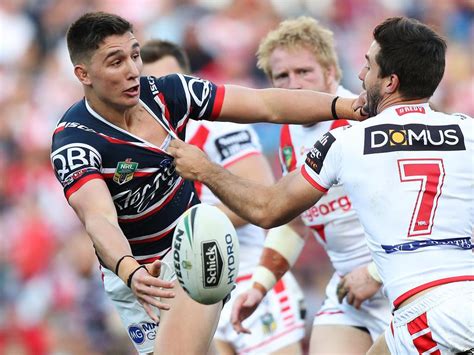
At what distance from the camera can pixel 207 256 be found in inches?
191

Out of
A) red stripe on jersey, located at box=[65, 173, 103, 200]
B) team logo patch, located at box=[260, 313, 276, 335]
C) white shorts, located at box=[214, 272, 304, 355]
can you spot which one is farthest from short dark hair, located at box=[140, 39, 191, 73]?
red stripe on jersey, located at box=[65, 173, 103, 200]

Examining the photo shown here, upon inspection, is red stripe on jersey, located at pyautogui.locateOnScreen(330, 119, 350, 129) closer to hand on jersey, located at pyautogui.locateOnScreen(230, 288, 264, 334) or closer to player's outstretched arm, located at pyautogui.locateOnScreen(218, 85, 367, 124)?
player's outstretched arm, located at pyautogui.locateOnScreen(218, 85, 367, 124)

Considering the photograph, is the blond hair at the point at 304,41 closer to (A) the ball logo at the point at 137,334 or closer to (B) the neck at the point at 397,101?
(B) the neck at the point at 397,101

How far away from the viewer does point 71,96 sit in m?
12.8

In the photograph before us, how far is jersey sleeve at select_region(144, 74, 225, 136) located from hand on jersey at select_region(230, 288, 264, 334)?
1.49 m

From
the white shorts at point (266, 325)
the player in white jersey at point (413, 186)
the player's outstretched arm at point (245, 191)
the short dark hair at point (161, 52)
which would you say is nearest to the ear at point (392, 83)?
the player in white jersey at point (413, 186)

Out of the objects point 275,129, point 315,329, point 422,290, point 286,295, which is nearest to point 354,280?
point 315,329

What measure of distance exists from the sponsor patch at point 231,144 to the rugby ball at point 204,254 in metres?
2.42

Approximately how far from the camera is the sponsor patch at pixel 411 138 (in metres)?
4.80

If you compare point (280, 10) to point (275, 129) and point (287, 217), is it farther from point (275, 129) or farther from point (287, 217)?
point (287, 217)

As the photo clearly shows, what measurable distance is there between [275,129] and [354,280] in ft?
16.8

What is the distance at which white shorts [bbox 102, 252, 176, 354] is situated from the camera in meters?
5.89

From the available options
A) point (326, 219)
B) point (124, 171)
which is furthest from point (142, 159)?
point (326, 219)

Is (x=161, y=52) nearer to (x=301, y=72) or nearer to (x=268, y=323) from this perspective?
(x=301, y=72)
